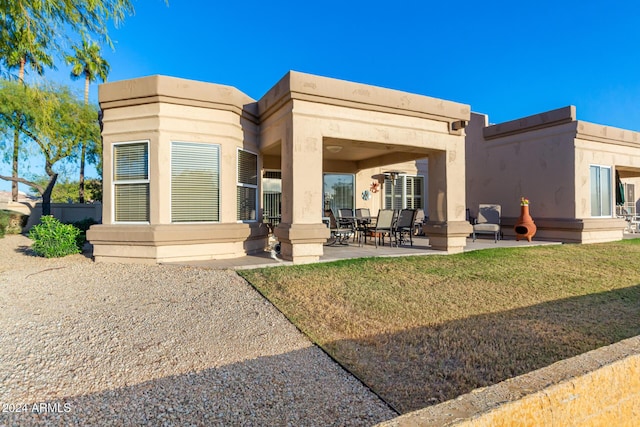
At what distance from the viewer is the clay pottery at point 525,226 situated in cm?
1068

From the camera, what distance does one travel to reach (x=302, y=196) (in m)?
6.88

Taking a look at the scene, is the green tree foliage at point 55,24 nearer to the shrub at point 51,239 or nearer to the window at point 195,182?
the window at point 195,182

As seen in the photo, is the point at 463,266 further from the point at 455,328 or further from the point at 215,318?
the point at 215,318

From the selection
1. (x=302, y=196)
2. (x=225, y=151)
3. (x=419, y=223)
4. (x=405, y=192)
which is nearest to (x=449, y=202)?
(x=302, y=196)

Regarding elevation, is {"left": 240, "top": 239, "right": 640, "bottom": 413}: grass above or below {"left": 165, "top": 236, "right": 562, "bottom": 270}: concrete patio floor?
below

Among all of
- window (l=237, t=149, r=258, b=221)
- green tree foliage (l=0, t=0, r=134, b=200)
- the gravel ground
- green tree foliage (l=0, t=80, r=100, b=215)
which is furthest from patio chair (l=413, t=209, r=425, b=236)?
green tree foliage (l=0, t=80, r=100, b=215)

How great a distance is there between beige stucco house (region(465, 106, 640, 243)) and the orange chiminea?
0.89 m

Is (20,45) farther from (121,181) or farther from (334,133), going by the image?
(334,133)

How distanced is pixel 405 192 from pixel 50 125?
1617 cm

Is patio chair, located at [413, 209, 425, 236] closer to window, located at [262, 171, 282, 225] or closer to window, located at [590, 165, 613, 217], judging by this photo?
window, located at [262, 171, 282, 225]

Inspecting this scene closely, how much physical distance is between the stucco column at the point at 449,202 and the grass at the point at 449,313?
2.83ft

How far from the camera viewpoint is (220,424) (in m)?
2.26

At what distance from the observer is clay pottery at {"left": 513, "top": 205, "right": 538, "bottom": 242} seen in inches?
420

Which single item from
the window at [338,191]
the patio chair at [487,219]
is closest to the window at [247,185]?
the window at [338,191]
